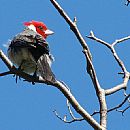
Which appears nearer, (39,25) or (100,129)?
(100,129)

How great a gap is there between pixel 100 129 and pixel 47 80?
773 millimetres

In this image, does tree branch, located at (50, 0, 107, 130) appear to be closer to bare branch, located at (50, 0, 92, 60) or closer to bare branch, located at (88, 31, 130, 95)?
bare branch, located at (50, 0, 92, 60)

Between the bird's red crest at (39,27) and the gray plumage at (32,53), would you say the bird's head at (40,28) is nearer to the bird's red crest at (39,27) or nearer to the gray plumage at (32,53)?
the bird's red crest at (39,27)

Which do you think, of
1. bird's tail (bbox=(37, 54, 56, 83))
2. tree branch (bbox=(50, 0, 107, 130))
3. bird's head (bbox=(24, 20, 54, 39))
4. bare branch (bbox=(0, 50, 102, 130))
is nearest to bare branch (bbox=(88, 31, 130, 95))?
tree branch (bbox=(50, 0, 107, 130))

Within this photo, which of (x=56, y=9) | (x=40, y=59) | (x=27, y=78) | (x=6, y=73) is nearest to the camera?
(x=56, y=9)

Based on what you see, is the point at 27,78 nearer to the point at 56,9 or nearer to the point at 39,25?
the point at 56,9

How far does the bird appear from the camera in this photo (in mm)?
3145

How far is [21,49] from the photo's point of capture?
132 inches

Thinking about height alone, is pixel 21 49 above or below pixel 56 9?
above

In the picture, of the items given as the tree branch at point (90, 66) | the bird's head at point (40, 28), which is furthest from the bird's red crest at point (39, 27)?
the tree branch at point (90, 66)

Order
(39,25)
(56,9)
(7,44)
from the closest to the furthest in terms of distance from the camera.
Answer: (56,9) < (7,44) < (39,25)

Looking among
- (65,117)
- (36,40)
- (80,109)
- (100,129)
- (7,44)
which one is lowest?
(100,129)

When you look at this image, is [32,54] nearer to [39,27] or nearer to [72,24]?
[72,24]

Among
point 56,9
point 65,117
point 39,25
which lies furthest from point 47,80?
point 39,25
